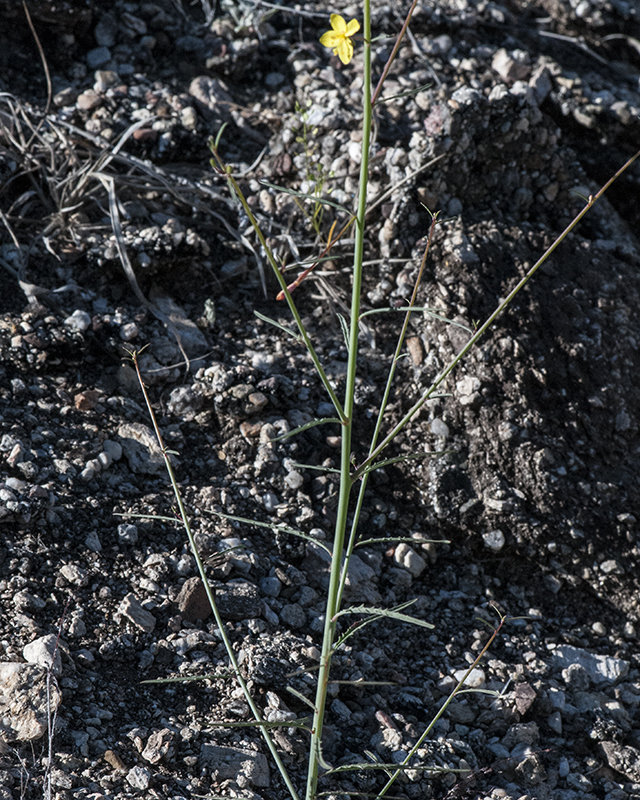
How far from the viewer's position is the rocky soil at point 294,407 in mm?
1520

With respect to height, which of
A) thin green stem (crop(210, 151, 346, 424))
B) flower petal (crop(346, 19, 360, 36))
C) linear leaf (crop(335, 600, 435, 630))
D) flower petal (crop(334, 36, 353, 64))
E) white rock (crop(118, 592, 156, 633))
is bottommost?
white rock (crop(118, 592, 156, 633))

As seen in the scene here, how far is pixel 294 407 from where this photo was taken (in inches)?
81.4

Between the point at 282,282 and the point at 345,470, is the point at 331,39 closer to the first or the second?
the point at 282,282

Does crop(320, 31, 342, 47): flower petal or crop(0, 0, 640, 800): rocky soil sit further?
crop(0, 0, 640, 800): rocky soil

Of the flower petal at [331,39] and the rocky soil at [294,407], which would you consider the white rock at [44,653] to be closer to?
the rocky soil at [294,407]

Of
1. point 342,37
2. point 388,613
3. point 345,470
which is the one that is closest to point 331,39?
point 342,37

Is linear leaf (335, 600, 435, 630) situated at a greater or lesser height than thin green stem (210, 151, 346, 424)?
lesser

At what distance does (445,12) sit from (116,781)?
2906mm

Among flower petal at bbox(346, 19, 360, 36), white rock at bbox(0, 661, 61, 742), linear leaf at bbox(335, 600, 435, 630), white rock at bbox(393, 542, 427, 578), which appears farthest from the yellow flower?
white rock at bbox(393, 542, 427, 578)

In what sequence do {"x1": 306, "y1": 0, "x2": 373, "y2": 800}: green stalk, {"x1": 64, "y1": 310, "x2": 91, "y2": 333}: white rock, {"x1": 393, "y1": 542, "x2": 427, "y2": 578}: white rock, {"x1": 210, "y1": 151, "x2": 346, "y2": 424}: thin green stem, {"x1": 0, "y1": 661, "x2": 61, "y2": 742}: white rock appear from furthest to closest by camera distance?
1. {"x1": 64, "y1": 310, "x2": 91, "y2": 333}: white rock
2. {"x1": 393, "y1": 542, "x2": 427, "y2": 578}: white rock
3. {"x1": 0, "y1": 661, "x2": 61, "y2": 742}: white rock
4. {"x1": 306, "y1": 0, "x2": 373, "y2": 800}: green stalk
5. {"x1": 210, "y1": 151, "x2": 346, "y2": 424}: thin green stem

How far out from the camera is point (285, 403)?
2.06 m

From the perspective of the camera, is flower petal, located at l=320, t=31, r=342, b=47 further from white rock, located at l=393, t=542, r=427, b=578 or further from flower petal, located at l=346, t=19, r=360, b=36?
white rock, located at l=393, t=542, r=427, b=578

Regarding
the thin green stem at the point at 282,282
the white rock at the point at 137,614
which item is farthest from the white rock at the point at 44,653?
the thin green stem at the point at 282,282

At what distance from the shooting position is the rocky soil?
4.99 feet
